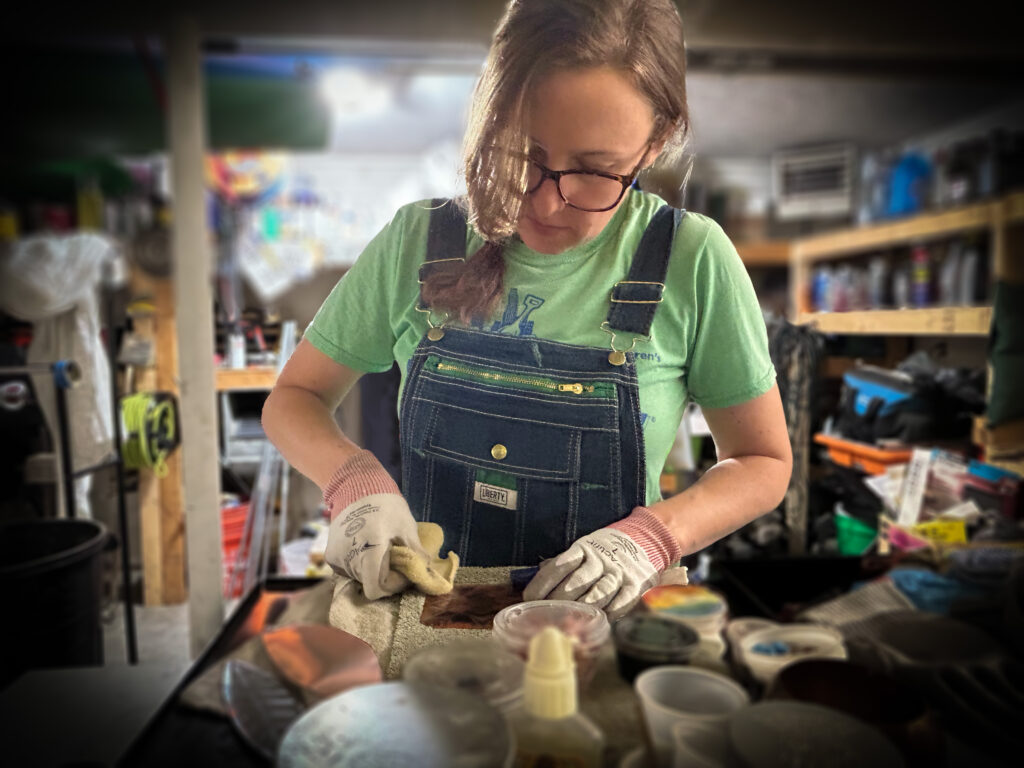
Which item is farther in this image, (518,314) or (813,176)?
(813,176)

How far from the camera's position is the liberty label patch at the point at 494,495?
67cm

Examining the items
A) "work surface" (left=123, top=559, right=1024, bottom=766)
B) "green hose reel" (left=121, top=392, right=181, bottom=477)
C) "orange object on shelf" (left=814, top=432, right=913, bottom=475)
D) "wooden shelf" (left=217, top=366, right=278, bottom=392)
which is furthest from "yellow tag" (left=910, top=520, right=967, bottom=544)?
"green hose reel" (left=121, top=392, right=181, bottom=477)

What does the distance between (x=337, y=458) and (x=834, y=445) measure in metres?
0.70

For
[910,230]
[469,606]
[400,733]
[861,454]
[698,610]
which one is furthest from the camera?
[861,454]

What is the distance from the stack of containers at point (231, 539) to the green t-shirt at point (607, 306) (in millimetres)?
527

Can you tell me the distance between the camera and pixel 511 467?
66cm

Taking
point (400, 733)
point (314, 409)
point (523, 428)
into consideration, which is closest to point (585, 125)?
point (523, 428)

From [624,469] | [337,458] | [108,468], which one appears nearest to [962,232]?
[624,469]

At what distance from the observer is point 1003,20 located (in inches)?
23.4

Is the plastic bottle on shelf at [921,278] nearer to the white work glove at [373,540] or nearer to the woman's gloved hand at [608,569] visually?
the woman's gloved hand at [608,569]

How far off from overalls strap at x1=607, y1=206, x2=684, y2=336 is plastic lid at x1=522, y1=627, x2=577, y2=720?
1.04 feet

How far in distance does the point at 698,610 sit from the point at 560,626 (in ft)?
0.36

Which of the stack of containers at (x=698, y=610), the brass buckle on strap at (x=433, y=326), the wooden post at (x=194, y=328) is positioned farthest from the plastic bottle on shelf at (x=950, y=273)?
the wooden post at (x=194, y=328)

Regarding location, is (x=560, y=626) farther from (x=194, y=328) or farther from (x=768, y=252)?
(x=194, y=328)
